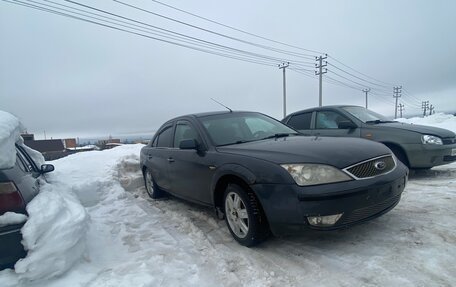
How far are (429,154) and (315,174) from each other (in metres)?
3.94

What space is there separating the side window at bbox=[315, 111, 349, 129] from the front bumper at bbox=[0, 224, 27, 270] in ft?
19.5

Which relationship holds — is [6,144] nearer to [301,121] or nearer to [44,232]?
[44,232]

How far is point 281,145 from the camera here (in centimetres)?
Result: 341

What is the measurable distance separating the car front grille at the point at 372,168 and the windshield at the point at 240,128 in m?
1.38

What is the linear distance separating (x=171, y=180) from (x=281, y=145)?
2.30 meters

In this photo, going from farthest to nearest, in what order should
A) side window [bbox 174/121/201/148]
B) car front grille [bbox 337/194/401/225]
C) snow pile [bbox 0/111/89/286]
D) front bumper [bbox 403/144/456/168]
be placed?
front bumper [bbox 403/144/456/168], side window [bbox 174/121/201/148], car front grille [bbox 337/194/401/225], snow pile [bbox 0/111/89/286]

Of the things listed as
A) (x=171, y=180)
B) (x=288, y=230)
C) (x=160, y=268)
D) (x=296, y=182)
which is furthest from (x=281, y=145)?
(x=171, y=180)

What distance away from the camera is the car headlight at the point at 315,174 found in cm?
279

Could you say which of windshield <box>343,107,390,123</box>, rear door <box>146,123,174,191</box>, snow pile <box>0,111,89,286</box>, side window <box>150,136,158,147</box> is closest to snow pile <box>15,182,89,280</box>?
snow pile <box>0,111,89,286</box>

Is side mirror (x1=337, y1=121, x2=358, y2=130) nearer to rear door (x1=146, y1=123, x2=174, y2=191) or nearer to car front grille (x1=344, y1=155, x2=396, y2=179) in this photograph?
car front grille (x1=344, y1=155, x2=396, y2=179)

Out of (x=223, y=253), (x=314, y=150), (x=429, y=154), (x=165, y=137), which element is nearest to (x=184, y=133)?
(x=165, y=137)

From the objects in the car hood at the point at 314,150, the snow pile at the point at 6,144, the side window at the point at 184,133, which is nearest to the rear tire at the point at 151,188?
the side window at the point at 184,133

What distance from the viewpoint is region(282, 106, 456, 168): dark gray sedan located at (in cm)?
552

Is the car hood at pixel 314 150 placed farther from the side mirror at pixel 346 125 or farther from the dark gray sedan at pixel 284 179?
the side mirror at pixel 346 125
